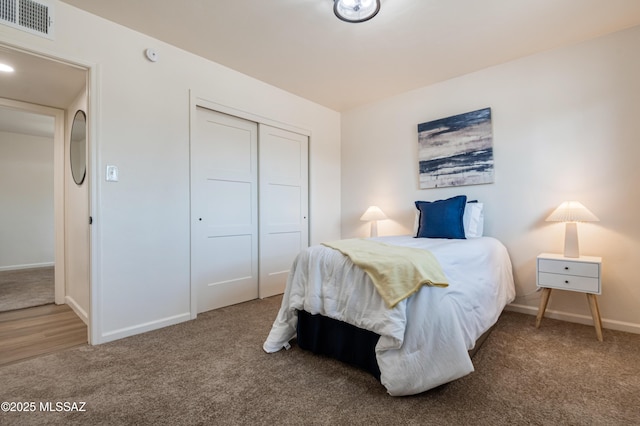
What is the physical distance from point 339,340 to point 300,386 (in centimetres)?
37

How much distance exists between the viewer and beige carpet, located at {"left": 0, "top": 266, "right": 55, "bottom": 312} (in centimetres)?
316

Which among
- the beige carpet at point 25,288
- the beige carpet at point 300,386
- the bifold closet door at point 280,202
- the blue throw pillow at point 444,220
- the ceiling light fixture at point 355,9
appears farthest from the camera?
the bifold closet door at point 280,202

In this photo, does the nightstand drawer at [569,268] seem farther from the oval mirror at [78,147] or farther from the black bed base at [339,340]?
the oval mirror at [78,147]

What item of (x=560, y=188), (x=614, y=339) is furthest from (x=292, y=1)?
(x=614, y=339)

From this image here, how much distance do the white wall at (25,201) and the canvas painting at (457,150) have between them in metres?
6.45

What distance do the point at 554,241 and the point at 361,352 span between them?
2113mm

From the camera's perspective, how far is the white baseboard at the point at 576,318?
7.63ft

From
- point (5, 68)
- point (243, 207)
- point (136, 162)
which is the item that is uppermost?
point (5, 68)

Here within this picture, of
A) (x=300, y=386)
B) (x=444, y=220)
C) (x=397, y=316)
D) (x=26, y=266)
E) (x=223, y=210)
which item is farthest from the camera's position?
(x=26, y=266)

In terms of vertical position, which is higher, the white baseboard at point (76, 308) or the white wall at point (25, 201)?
the white wall at point (25, 201)

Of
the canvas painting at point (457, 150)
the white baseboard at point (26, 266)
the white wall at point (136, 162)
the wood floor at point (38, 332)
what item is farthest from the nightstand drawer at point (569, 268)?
the white baseboard at point (26, 266)

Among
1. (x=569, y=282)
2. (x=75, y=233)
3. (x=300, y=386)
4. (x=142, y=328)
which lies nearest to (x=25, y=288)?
(x=75, y=233)

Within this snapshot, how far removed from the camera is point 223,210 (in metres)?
3.05

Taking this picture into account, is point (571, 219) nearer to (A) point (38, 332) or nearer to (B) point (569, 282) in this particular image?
(B) point (569, 282)
